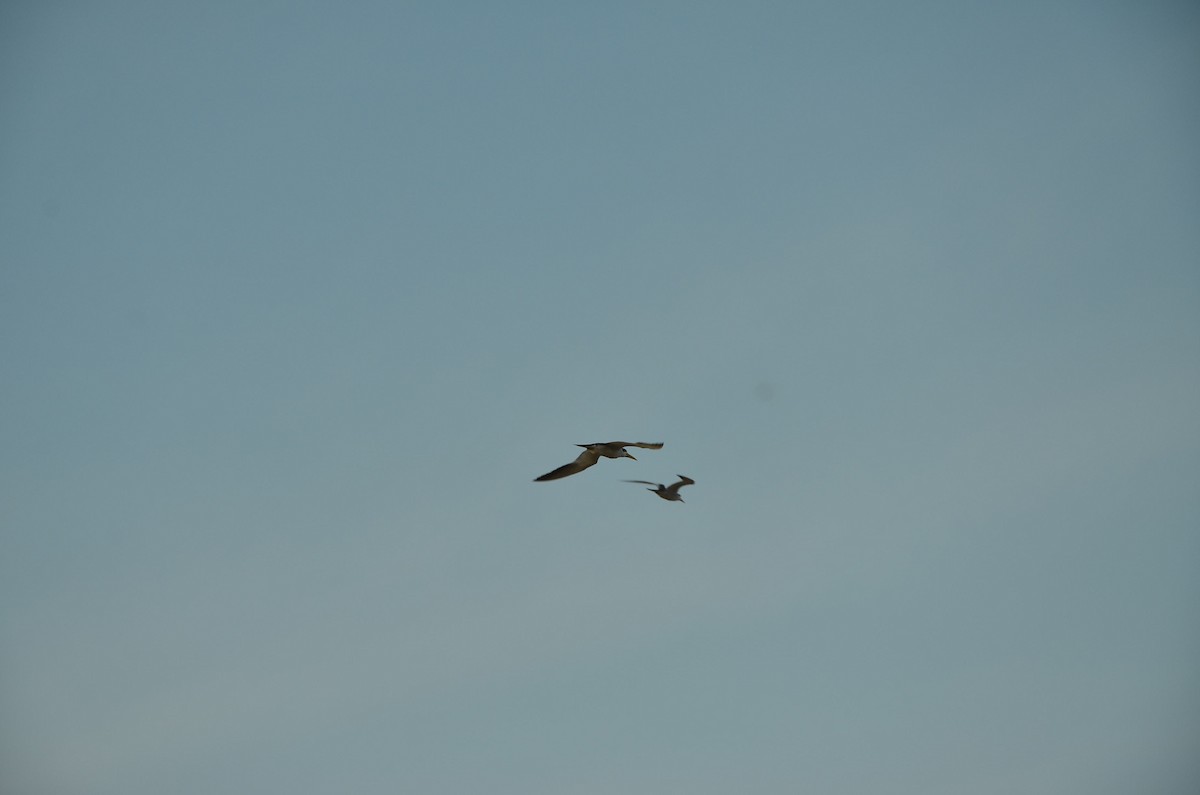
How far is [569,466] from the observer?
2608 inches

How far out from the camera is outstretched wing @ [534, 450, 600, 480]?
2581 inches

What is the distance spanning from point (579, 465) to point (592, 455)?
0.74m

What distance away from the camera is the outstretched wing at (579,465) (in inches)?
2581

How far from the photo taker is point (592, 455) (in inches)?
2625

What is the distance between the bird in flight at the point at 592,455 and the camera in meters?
65.3

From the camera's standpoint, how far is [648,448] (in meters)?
65.0

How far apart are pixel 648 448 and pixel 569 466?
3793 millimetres

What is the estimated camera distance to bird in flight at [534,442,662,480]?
214 feet

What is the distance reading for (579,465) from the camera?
66.6 metres
